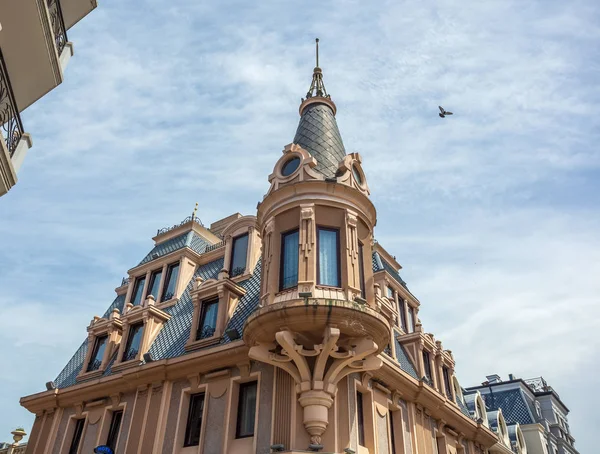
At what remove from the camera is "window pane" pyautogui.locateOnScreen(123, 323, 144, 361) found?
2192cm

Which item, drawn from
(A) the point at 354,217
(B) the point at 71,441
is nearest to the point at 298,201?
(A) the point at 354,217

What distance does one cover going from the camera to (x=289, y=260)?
17.9 metres

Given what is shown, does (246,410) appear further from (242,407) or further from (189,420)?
(189,420)

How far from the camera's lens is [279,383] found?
16.6m

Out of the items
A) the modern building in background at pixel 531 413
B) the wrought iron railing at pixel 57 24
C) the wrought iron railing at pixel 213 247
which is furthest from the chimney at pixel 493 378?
the wrought iron railing at pixel 57 24

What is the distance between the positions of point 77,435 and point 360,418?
12.3 m

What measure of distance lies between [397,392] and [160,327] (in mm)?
10301

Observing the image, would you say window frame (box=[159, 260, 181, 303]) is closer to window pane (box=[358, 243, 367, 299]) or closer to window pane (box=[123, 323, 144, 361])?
window pane (box=[123, 323, 144, 361])

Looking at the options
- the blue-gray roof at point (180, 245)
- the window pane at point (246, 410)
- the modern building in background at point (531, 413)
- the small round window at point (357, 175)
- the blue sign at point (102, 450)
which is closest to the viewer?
the window pane at point (246, 410)

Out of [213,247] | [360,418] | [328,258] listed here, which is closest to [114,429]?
[213,247]

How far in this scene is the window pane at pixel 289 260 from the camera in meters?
17.3

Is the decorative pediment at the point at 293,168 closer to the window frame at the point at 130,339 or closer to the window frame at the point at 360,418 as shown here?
the window frame at the point at 360,418

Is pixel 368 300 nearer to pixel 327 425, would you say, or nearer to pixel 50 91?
pixel 327 425

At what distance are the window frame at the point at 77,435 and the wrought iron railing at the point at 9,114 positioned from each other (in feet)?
49.1
